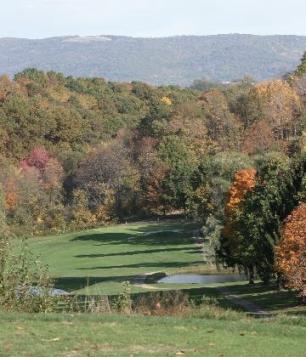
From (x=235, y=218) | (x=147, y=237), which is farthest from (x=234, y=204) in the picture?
(x=147, y=237)

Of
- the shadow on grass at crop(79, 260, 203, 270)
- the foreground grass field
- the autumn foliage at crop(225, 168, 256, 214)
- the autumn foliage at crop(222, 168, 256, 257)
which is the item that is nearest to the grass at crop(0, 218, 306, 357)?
the foreground grass field

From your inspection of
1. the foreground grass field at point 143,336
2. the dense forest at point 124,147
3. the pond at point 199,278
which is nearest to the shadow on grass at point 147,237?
the dense forest at point 124,147

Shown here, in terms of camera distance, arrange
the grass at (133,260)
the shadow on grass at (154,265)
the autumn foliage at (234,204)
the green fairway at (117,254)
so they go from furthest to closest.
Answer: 1. the shadow on grass at (154,265)
2. the green fairway at (117,254)
3. the autumn foliage at (234,204)
4. the grass at (133,260)

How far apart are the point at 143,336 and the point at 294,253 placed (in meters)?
17.1

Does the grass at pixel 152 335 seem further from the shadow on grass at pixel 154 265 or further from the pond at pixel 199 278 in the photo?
the shadow on grass at pixel 154 265

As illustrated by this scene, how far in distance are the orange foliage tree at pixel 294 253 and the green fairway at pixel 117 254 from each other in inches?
648

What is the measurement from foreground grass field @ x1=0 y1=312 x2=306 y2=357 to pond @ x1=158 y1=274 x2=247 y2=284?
35.3 m

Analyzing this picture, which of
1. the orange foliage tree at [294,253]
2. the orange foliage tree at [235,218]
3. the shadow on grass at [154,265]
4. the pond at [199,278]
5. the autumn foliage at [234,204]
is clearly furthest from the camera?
the shadow on grass at [154,265]

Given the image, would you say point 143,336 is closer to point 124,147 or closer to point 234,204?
point 234,204

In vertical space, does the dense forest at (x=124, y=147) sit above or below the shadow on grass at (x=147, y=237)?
above

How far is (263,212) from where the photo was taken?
3797 centimetres

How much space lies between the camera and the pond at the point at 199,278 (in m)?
51.2

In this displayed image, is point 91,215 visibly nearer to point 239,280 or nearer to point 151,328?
point 239,280

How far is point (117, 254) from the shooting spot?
71750 mm
